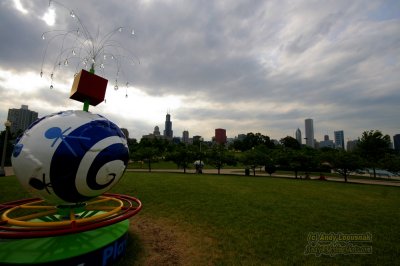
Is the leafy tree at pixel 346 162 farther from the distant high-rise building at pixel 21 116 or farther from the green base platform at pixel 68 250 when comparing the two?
the distant high-rise building at pixel 21 116

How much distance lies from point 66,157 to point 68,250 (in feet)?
7.83

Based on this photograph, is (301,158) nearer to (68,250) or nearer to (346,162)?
(346,162)

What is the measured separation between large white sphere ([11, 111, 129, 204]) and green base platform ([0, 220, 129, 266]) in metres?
1.11

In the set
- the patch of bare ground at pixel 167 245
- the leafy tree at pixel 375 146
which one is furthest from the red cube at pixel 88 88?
the leafy tree at pixel 375 146

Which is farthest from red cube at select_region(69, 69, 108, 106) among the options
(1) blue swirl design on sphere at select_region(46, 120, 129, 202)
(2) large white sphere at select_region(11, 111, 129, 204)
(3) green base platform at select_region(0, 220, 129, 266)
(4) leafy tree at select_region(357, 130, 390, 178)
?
(4) leafy tree at select_region(357, 130, 390, 178)

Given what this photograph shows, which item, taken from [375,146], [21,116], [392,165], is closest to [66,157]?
[392,165]

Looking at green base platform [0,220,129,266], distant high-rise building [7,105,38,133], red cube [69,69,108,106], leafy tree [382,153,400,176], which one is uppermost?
distant high-rise building [7,105,38,133]

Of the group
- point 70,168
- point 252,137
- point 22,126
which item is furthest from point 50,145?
point 252,137

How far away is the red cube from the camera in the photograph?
23.3 ft

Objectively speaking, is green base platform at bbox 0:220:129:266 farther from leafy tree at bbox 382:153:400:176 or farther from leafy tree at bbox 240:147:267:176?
leafy tree at bbox 382:153:400:176

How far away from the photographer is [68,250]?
5855mm

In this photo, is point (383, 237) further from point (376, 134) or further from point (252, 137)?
point (252, 137)

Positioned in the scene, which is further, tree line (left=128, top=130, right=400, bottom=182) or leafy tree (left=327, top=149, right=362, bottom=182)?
tree line (left=128, top=130, right=400, bottom=182)

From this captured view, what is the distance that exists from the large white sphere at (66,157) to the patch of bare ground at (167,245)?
2587mm
